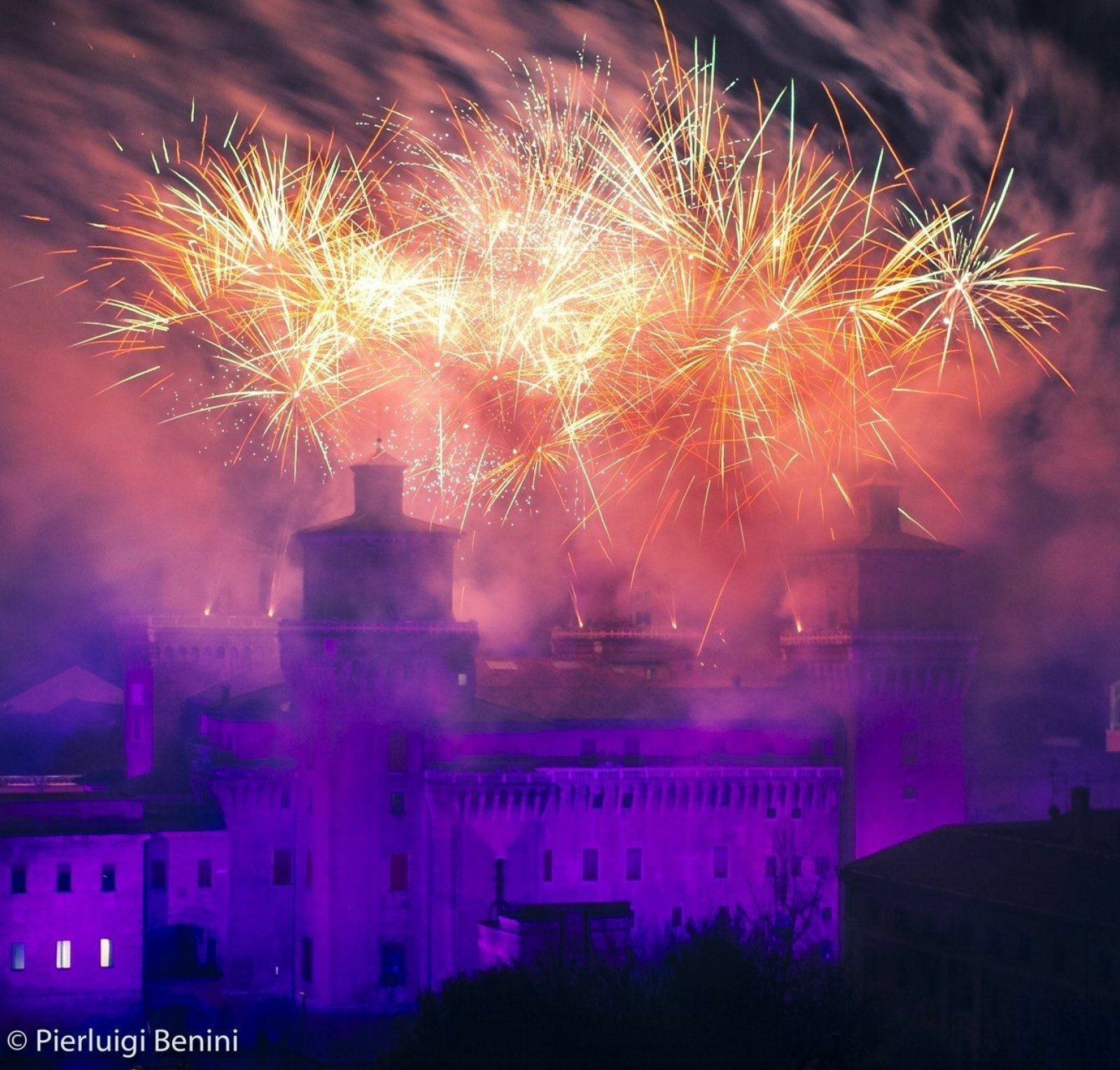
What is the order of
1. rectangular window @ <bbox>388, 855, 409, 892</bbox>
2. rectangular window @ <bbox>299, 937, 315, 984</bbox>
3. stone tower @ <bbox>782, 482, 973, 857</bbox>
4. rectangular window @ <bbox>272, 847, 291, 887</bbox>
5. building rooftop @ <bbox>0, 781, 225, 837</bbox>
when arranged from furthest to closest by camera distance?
stone tower @ <bbox>782, 482, 973, 857</bbox>
rectangular window @ <bbox>272, 847, 291, 887</bbox>
rectangular window @ <bbox>388, 855, 409, 892</bbox>
rectangular window @ <bbox>299, 937, 315, 984</bbox>
building rooftop @ <bbox>0, 781, 225, 837</bbox>

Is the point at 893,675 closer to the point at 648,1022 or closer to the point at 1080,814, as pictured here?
the point at 1080,814

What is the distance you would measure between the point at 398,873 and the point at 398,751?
3901 mm

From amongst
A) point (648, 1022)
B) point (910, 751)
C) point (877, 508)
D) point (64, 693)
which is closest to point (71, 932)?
point (648, 1022)

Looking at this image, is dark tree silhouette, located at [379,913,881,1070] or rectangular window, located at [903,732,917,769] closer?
dark tree silhouette, located at [379,913,881,1070]

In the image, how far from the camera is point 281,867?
68.2 meters

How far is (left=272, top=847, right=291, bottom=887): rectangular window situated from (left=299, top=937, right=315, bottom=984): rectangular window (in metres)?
2.28

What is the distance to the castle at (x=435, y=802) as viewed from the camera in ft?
214

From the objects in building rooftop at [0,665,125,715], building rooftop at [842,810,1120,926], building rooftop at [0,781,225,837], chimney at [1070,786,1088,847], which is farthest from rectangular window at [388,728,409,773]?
building rooftop at [0,665,125,715]

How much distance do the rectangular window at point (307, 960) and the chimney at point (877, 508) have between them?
23.3m

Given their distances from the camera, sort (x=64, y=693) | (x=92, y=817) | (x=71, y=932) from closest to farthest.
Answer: (x=71, y=932) < (x=92, y=817) < (x=64, y=693)

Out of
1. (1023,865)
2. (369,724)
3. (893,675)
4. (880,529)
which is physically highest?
(880,529)

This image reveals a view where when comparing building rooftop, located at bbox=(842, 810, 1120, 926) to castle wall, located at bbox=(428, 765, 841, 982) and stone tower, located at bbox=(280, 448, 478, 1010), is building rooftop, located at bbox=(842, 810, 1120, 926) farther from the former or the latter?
stone tower, located at bbox=(280, 448, 478, 1010)

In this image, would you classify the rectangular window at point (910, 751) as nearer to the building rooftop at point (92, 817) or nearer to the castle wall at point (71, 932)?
the building rooftop at point (92, 817)

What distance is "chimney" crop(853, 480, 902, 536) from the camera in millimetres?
71562
